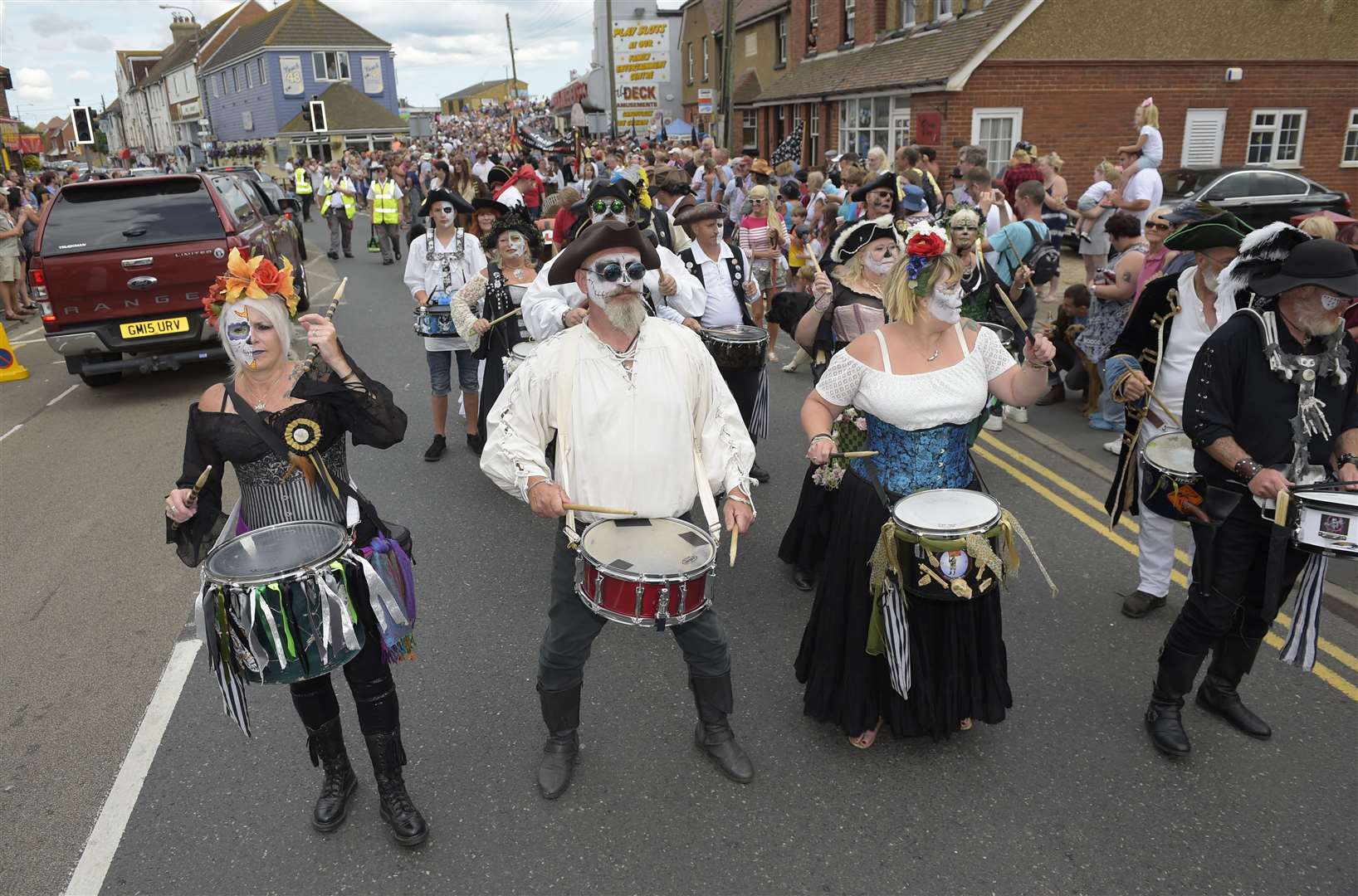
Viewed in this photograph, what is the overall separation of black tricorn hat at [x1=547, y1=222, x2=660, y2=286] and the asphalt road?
6.27ft

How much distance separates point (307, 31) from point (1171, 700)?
66339 millimetres

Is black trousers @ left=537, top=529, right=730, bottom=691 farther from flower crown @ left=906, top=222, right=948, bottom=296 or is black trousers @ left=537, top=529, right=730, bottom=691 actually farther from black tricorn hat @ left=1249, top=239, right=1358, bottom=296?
black tricorn hat @ left=1249, top=239, right=1358, bottom=296

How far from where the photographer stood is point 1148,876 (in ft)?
10.0

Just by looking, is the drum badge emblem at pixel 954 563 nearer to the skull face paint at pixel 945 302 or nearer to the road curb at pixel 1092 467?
the skull face paint at pixel 945 302

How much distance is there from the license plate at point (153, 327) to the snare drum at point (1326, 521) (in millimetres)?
9381

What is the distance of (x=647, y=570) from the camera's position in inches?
123

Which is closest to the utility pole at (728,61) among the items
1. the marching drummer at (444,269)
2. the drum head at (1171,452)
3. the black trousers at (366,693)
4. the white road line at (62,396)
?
the white road line at (62,396)

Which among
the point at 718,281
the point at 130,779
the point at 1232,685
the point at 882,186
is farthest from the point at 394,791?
the point at 882,186

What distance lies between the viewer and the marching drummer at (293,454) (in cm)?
321

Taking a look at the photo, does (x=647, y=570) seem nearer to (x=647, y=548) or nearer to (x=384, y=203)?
(x=647, y=548)

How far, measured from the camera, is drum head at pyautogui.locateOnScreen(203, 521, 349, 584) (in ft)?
9.63

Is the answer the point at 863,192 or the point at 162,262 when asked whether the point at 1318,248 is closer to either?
the point at 863,192

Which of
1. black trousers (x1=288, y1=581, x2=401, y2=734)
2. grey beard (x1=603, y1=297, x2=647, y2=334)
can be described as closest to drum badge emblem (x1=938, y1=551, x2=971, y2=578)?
grey beard (x1=603, y1=297, x2=647, y2=334)

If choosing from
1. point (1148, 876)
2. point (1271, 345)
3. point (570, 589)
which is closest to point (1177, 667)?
point (1148, 876)
